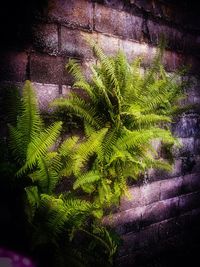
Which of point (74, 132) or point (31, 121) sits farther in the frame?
point (74, 132)

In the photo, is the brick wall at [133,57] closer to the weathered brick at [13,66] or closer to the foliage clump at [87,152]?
the weathered brick at [13,66]

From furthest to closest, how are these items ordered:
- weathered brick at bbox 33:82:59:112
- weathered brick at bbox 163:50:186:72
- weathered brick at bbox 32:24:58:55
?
weathered brick at bbox 163:50:186:72 → weathered brick at bbox 33:82:59:112 → weathered brick at bbox 32:24:58:55

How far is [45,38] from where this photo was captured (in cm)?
297

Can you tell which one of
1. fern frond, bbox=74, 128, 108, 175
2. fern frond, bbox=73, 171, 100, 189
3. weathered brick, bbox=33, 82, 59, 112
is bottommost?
fern frond, bbox=73, 171, 100, 189

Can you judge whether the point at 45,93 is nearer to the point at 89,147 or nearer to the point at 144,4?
the point at 89,147

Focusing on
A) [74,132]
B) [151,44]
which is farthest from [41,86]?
[151,44]

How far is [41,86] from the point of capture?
301 cm

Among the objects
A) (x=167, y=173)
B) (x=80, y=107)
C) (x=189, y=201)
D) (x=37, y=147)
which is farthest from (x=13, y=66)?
(x=189, y=201)

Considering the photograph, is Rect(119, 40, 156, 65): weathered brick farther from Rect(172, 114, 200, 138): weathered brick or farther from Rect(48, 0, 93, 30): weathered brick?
Rect(172, 114, 200, 138): weathered brick

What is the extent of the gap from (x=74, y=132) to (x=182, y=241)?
2.61 meters

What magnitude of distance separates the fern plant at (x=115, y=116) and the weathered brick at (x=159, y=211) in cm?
102

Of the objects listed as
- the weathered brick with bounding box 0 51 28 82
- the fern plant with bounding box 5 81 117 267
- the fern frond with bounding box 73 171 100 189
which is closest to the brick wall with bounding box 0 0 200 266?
the weathered brick with bounding box 0 51 28 82

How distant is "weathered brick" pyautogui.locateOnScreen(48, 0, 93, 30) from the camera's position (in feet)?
9.76

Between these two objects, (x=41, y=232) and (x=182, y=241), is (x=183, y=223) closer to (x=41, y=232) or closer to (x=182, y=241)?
(x=182, y=241)
